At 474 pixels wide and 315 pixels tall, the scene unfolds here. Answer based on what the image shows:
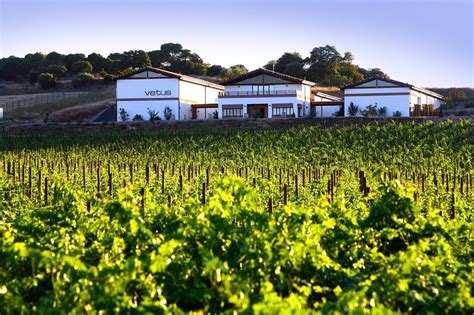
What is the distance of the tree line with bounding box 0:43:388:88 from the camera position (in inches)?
3307

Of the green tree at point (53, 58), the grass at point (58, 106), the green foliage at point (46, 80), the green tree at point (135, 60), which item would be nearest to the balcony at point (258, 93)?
the grass at point (58, 106)

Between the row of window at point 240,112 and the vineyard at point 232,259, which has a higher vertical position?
the row of window at point 240,112

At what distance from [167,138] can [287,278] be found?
34.3 metres

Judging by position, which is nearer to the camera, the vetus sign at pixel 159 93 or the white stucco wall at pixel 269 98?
the white stucco wall at pixel 269 98

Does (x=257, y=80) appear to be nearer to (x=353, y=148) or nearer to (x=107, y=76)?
(x=353, y=148)

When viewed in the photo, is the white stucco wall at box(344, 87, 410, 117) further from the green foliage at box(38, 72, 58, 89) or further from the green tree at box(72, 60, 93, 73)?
the green tree at box(72, 60, 93, 73)

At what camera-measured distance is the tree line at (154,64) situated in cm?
8400

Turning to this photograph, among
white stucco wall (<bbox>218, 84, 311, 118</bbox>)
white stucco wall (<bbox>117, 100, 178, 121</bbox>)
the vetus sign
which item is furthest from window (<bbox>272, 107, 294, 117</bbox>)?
the vetus sign

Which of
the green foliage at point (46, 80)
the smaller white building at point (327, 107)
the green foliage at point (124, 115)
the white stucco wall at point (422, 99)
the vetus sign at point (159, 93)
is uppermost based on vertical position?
the green foliage at point (46, 80)

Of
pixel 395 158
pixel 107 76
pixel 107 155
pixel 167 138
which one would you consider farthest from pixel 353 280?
pixel 107 76

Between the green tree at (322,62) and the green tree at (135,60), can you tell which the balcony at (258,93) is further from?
the green tree at (135,60)

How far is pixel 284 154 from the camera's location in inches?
1390

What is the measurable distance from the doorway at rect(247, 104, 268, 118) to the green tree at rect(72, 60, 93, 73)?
44517 mm

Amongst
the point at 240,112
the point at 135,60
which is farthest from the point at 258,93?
the point at 135,60
